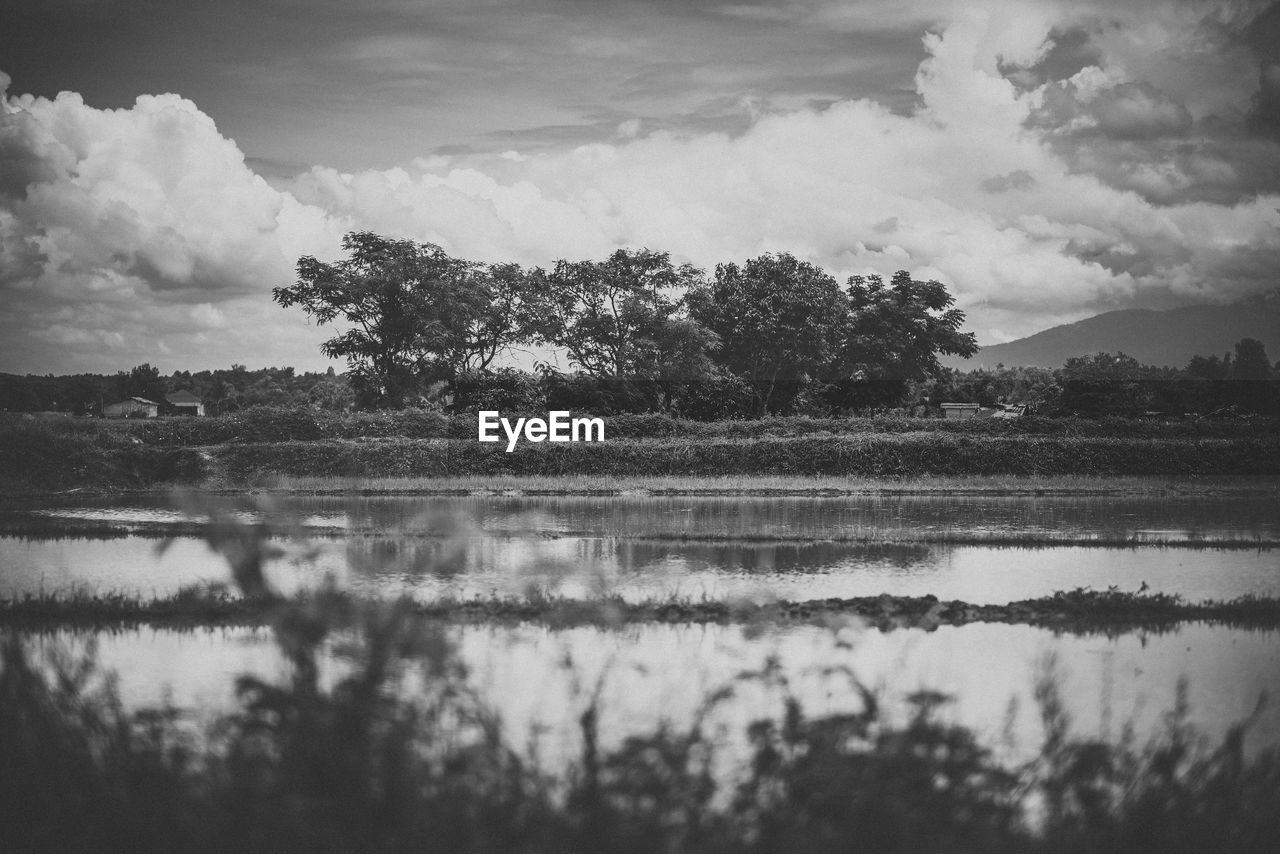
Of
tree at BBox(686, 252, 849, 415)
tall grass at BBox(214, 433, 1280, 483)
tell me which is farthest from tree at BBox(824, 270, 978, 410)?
tall grass at BBox(214, 433, 1280, 483)

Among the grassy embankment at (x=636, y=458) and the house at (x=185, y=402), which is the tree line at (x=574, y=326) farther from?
the house at (x=185, y=402)

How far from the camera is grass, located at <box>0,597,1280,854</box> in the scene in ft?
→ 9.84

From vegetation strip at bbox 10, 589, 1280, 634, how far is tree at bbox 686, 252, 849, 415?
3272cm

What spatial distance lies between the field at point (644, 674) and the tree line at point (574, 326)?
16.0m

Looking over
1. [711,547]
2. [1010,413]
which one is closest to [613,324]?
[1010,413]

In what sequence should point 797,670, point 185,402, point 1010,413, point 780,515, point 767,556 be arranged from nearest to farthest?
point 797,670
point 767,556
point 780,515
point 1010,413
point 185,402

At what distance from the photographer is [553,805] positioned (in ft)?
11.1

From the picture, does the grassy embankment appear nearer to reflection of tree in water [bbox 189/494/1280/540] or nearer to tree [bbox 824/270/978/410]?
reflection of tree in water [bbox 189/494/1280/540]

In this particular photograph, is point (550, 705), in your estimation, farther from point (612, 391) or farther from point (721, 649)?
point (612, 391)

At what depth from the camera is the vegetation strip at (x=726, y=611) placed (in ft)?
25.8

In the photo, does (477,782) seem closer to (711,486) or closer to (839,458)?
(711,486)

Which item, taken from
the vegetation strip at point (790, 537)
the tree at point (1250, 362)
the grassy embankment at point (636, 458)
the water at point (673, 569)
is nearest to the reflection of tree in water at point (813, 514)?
the vegetation strip at point (790, 537)

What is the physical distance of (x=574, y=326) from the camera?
36625mm

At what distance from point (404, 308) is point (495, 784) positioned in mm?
33570
